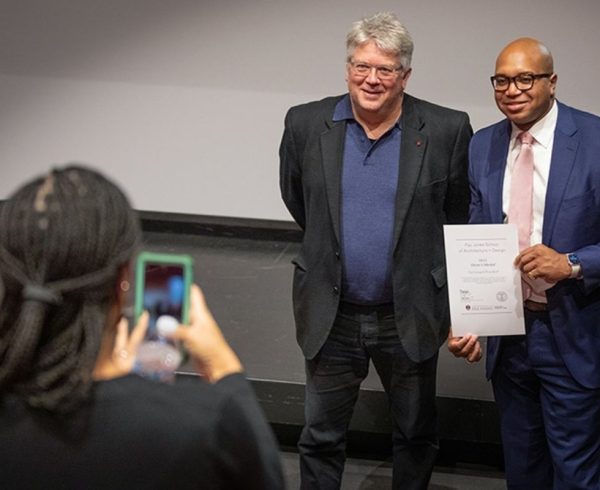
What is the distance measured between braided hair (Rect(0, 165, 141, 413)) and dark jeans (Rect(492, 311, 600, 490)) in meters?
1.82

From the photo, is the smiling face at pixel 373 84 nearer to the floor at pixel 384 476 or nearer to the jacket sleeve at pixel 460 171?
the jacket sleeve at pixel 460 171

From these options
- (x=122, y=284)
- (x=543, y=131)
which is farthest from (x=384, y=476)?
(x=122, y=284)

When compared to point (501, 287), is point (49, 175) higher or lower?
Answer: higher

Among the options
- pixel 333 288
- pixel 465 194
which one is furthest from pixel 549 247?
pixel 333 288

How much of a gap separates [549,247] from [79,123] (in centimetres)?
344

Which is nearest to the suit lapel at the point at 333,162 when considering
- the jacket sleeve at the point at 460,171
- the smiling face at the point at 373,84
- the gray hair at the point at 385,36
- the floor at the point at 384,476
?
the smiling face at the point at 373,84

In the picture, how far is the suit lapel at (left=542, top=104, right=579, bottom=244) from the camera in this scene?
9.57 feet

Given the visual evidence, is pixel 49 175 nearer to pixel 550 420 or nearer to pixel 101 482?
pixel 101 482

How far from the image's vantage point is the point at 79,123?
577 centimetres

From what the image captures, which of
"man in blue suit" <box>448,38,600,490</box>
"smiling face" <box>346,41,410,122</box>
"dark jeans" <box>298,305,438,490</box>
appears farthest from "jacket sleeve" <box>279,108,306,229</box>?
"man in blue suit" <box>448,38,600,490</box>

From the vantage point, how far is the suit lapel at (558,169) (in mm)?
2918

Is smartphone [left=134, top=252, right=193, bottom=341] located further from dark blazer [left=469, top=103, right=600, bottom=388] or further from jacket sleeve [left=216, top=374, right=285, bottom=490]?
dark blazer [left=469, top=103, right=600, bottom=388]

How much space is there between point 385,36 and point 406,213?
515mm

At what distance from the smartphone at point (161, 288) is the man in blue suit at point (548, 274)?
1367mm
